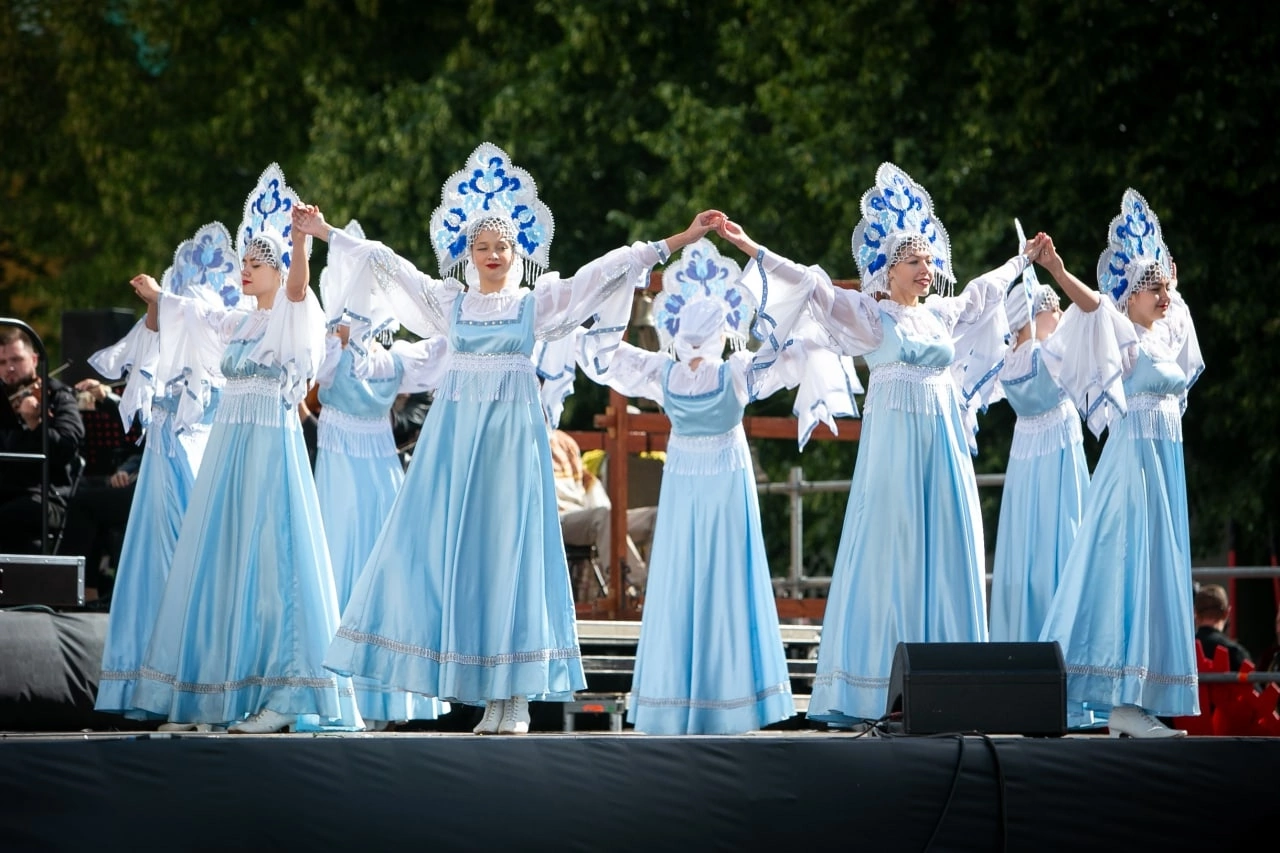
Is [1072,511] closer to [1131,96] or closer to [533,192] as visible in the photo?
[533,192]

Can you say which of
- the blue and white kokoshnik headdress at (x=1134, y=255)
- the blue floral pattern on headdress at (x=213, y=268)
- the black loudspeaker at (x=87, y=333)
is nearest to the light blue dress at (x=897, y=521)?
the blue and white kokoshnik headdress at (x=1134, y=255)

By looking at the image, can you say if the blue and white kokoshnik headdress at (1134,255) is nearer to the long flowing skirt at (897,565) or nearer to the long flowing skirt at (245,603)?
the long flowing skirt at (897,565)

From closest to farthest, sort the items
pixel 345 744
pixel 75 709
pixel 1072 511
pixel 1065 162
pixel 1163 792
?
pixel 345 744
pixel 1163 792
pixel 75 709
pixel 1072 511
pixel 1065 162

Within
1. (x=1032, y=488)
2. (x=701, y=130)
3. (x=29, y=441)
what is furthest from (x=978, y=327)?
(x=701, y=130)

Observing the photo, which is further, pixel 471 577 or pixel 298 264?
pixel 298 264

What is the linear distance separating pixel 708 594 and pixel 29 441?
3.39 meters

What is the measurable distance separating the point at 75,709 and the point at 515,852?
9.24 ft

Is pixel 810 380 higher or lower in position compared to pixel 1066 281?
lower

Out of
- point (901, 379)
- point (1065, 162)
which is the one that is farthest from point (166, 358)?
point (1065, 162)

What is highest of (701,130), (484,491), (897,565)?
(701,130)

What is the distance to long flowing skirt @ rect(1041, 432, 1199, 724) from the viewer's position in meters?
7.05

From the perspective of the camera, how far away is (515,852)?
210 inches

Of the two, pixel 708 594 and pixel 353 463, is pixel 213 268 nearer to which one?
pixel 353 463

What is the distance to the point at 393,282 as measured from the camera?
23.2ft
